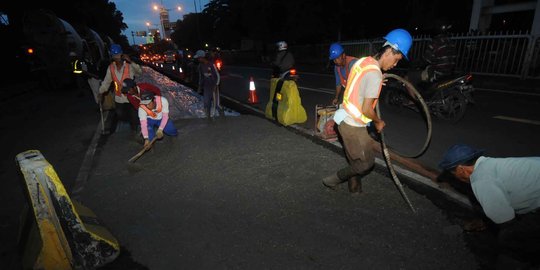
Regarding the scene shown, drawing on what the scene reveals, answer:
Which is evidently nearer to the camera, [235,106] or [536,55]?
[235,106]

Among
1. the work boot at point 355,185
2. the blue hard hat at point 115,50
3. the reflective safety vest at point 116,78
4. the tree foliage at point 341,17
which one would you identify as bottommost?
the work boot at point 355,185

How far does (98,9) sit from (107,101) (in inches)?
1795

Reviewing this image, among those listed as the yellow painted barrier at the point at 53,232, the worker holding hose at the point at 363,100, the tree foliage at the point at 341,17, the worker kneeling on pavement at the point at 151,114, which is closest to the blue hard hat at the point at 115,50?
the worker kneeling on pavement at the point at 151,114

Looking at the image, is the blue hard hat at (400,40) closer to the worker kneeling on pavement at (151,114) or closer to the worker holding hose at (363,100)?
the worker holding hose at (363,100)

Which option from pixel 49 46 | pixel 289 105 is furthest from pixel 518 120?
pixel 49 46

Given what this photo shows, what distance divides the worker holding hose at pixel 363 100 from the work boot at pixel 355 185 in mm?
14

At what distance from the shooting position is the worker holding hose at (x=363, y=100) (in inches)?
119

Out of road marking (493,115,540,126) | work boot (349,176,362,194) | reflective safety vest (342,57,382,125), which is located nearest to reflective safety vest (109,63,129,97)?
reflective safety vest (342,57,382,125)

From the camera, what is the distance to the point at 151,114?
209 inches

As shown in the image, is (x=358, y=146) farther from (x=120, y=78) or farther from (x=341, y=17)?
(x=341, y=17)

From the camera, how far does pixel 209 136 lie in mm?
6473

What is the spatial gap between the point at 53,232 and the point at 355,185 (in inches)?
125

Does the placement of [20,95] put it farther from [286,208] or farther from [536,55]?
[536,55]

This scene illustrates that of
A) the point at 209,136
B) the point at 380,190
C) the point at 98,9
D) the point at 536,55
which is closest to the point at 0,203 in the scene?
the point at 209,136
